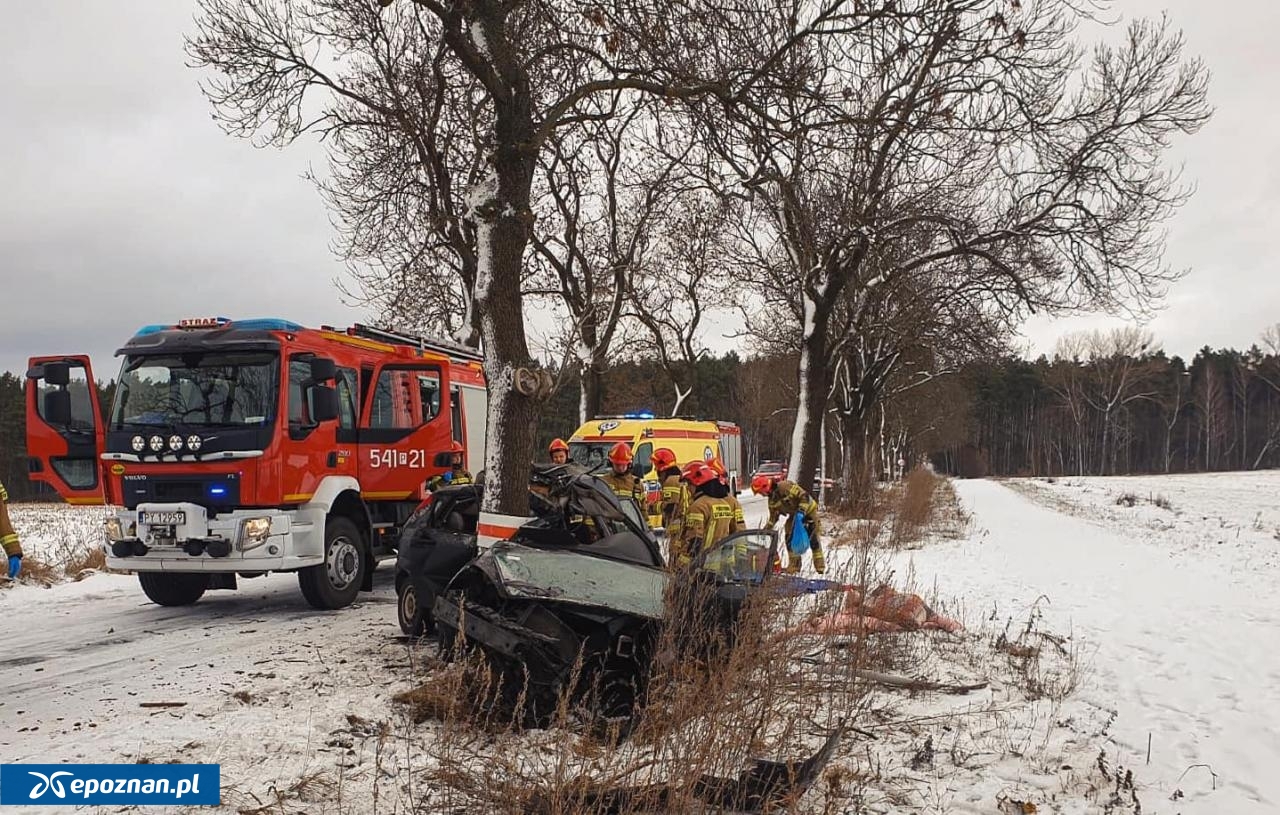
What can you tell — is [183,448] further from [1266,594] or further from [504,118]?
[1266,594]

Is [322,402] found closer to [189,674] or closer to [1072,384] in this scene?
[189,674]

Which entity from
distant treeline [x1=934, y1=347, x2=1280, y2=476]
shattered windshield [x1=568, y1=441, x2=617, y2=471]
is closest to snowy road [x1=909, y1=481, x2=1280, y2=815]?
shattered windshield [x1=568, y1=441, x2=617, y2=471]

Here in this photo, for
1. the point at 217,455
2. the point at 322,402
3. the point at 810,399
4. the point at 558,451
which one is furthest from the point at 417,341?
the point at 810,399

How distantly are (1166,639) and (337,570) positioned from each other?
847cm

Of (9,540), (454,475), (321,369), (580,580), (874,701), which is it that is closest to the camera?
(580,580)

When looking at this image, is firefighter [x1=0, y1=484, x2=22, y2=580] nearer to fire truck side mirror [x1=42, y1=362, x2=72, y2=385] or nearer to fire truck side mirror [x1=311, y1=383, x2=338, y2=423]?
fire truck side mirror [x1=42, y1=362, x2=72, y2=385]

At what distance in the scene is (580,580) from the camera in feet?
16.4

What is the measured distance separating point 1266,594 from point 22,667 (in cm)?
1399

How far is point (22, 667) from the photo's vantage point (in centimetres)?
625

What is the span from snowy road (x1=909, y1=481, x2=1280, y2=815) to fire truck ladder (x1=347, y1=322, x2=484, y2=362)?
7399 mm

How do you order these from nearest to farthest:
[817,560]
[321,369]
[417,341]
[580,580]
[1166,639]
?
1. [580,580]
2. [321,369]
3. [1166,639]
4. [817,560]
5. [417,341]

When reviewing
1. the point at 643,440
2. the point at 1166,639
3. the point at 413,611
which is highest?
the point at 643,440

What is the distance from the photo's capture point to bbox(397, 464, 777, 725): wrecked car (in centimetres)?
441

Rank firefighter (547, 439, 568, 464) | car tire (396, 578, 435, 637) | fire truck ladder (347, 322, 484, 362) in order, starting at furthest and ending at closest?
firefighter (547, 439, 568, 464) → fire truck ladder (347, 322, 484, 362) → car tire (396, 578, 435, 637)
